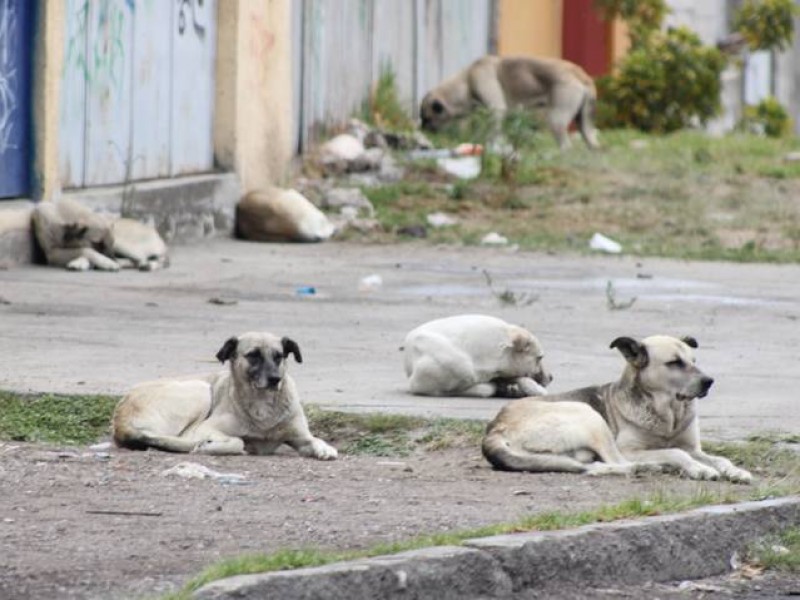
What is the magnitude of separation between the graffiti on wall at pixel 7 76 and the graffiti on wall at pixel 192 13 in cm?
303

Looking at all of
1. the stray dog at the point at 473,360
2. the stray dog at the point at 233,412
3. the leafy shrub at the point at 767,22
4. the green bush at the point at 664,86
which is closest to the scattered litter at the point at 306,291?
the stray dog at the point at 473,360

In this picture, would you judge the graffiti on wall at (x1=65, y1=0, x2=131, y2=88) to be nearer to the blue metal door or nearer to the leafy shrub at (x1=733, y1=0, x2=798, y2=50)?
the blue metal door

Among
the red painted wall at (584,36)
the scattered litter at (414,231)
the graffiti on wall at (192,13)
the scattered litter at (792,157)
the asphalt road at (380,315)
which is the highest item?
the red painted wall at (584,36)

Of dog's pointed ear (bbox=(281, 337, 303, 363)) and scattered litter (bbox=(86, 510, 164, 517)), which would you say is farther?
dog's pointed ear (bbox=(281, 337, 303, 363))

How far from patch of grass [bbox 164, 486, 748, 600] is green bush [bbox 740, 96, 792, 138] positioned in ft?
91.5

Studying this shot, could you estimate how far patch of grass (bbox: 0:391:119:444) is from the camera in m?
7.77

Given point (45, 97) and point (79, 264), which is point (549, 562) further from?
point (45, 97)

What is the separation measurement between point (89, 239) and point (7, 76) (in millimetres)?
1237

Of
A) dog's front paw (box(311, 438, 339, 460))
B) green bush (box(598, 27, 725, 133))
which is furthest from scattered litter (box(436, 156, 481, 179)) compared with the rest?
dog's front paw (box(311, 438, 339, 460))

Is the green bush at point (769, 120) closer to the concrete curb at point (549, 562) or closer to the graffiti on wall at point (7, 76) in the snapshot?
the graffiti on wall at point (7, 76)

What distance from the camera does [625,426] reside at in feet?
24.8

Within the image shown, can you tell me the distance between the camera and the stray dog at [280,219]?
1677 centimetres

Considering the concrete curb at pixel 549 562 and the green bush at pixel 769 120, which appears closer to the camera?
the concrete curb at pixel 549 562

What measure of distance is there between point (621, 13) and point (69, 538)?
25.0 m
